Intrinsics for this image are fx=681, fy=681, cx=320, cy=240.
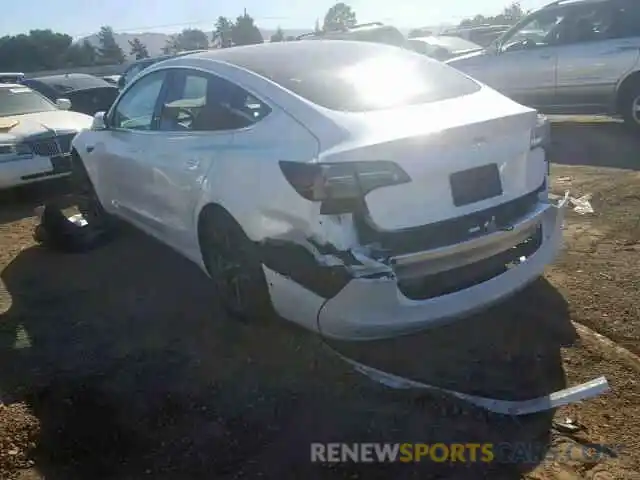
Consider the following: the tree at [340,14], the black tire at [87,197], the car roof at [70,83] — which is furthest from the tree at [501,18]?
the black tire at [87,197]

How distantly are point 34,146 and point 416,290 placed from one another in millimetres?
5913

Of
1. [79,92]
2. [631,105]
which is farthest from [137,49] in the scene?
[631,105]

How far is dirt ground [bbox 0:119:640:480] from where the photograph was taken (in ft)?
9.10

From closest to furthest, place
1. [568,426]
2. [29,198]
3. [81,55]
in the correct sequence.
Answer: [568,426] → [29,198] → [81,55]

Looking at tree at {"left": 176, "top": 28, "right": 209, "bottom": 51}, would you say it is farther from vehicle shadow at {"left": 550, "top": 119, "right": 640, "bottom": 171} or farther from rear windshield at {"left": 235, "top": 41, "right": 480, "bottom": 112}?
rear windshield at {"left": 235, "top": 41, "right": 480, "bottom": 112}

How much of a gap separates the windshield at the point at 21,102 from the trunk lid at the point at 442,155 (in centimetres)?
678

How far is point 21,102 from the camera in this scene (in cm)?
891

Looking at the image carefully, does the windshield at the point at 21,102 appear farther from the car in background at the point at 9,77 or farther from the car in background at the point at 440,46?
the car in background at the point at 440,46

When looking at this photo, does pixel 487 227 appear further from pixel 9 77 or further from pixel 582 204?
pixel 9 77

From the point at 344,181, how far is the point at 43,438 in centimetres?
176

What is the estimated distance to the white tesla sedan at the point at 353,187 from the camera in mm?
2998

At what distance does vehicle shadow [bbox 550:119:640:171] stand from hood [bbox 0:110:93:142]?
17.9ft

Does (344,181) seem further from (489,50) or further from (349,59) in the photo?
(489,50)

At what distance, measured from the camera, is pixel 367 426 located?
2918 millimetres
